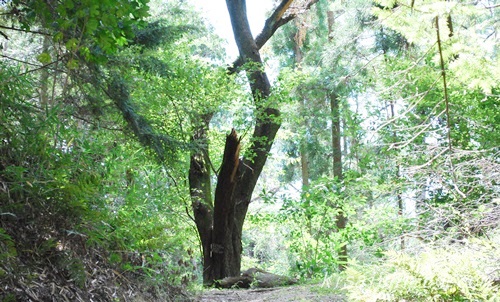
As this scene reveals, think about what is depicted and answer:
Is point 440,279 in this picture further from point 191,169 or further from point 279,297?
point 191,169

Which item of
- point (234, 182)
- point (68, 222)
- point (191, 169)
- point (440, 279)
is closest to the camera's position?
point (68, 222)

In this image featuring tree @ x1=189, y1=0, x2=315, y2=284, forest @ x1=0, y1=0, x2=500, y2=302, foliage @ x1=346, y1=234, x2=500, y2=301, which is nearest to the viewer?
forest @ x1=0, y1=0, x2=500, y2=302

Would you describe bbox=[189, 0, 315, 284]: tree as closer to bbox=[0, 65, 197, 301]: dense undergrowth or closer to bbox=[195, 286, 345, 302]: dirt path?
bbox=[195, 286, 345, 302]: dirt path

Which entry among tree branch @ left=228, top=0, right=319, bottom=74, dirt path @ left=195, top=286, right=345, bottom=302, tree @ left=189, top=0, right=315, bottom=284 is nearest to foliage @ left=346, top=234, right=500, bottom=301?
dirt path @ left=195, top=286, right=345, bottom=302

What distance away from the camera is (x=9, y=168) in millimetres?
2295

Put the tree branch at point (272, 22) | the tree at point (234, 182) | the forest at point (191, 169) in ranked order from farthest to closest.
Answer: the tree branch at point (272, 22)
the tree at point (234, 182)
the forest at point (191, 169)

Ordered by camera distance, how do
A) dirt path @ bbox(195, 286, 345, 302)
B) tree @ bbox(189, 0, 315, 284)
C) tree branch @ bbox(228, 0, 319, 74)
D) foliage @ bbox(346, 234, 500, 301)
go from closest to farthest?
foliage @ bbox(346, 234, 500, 301) < dirt path @ bbox(195, 286, 345, 302) < tree @ bbox(189, 0, 315, 284) < tree branch @ bbox(228, 0, 319, 74)

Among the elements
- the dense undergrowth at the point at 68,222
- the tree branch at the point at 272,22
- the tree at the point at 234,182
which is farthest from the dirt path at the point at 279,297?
the tree branch at the point at 272,22

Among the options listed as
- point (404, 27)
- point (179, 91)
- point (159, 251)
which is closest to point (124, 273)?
point (159, 251)

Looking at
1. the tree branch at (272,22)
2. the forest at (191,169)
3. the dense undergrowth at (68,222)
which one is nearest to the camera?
the dense undergrowth at (68,222)

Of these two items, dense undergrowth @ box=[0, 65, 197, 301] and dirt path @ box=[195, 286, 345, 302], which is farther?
dirt path @ box=[195, 286, 345, 302]

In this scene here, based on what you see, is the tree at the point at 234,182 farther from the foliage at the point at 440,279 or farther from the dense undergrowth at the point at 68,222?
the foliage at the point at 440,279

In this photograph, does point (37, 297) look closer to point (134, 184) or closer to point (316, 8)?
point (134, 184)

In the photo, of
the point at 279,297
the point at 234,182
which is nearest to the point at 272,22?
the point at 234,182
